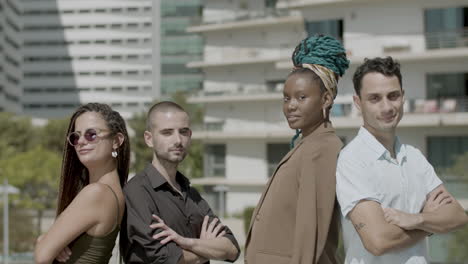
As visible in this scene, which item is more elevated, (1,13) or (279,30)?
(1,13)

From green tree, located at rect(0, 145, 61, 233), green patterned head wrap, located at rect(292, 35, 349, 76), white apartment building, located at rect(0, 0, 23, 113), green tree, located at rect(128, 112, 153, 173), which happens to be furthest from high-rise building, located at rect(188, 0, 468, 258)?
white apartment building, located at rect(0, 0, 23, 113)

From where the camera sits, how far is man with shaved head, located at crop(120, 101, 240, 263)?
3.79 metres

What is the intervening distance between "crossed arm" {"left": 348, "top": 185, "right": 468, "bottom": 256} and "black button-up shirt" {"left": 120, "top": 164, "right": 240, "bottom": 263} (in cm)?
92

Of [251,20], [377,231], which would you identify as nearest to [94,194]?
[377,231]

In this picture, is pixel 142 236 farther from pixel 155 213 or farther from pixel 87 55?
pixel 87 55

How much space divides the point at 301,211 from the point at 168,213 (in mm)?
750

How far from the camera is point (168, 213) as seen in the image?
3.94m

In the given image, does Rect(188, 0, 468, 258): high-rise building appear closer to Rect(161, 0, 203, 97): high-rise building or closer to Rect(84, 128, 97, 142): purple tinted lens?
Rect(84, 128, 97, 142): purple tinted lens

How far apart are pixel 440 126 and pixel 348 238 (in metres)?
27.8

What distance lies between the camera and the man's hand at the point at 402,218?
345cm

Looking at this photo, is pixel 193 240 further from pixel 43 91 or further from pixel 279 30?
pixel 43 91

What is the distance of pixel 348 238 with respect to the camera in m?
3.69

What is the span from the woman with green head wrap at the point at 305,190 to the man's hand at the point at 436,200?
47cm

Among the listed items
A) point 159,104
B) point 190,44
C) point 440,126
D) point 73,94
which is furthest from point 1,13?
point 159,104
